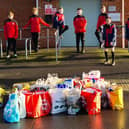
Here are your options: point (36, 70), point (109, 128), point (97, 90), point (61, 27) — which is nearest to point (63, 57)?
point (61, 27)

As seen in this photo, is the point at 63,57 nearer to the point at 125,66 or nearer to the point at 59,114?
the point at 125,66

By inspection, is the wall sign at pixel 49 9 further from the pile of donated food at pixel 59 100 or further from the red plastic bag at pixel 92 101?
the red plastic bag at pixel 92 101

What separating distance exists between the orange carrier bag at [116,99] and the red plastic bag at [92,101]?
12.8 inches

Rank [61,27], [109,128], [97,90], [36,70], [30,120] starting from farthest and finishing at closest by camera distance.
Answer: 1. [61,27]
2. [36,70]
3. [97,90]
4. [30,120]
5. [109,128]

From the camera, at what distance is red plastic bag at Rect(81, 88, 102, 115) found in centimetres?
758

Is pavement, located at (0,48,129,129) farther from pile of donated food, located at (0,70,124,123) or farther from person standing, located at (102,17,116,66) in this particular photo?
person standing, located at (102,17,116,66)

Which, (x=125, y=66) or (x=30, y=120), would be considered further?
(x=125, y=66)

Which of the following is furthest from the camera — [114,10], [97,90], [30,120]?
[114,10]

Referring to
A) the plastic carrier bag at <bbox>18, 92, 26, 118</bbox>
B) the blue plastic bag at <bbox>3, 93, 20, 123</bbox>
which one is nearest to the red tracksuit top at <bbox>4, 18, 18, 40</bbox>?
the plastic carrier bag at <bbox>18, 92, 26, 118</bbox>

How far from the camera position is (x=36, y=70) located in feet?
41.1

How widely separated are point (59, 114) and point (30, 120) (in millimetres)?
676

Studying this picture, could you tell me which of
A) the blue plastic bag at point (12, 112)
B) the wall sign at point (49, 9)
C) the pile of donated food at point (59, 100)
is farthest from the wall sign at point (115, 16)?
the blue plastic bag at point (12, 112)

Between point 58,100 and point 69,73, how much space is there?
426cm

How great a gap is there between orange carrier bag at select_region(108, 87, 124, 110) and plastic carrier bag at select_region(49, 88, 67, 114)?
3.30ft
